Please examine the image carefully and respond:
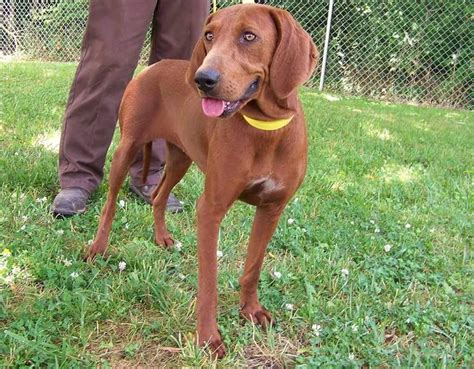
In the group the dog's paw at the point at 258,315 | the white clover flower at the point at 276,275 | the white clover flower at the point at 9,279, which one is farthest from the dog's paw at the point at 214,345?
the white clover flower at the point at 9,279

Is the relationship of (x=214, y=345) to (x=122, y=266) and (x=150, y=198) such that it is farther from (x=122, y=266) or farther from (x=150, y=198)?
(x=150, y=198)

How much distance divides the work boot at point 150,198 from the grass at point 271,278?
0.24 ft

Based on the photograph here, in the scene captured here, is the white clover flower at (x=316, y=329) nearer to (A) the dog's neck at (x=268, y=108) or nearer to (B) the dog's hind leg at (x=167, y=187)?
(A) the dog's neck at (x=268, y=108)

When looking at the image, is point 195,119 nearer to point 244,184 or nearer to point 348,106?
point 244,184

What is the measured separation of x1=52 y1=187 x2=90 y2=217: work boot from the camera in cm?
336

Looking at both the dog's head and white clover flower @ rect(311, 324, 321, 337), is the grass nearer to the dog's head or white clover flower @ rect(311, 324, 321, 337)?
white clover flower @ rect(311, 324, 321, 337)

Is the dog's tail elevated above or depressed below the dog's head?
below

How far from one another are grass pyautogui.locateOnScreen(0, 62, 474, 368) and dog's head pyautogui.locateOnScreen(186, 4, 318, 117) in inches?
38.2

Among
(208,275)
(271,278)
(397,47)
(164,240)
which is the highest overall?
(208,275)

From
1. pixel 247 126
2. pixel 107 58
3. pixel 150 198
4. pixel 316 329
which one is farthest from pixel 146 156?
pixel 316 329

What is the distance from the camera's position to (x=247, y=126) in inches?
88.5

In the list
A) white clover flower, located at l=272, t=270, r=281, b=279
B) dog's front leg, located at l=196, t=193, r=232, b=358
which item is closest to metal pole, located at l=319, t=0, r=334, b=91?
white clover flower, located at l=272, t=270, r=281, b=279

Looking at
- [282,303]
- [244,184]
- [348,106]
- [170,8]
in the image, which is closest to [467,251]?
[282,303]

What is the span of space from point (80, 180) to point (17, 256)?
0.92 metres
